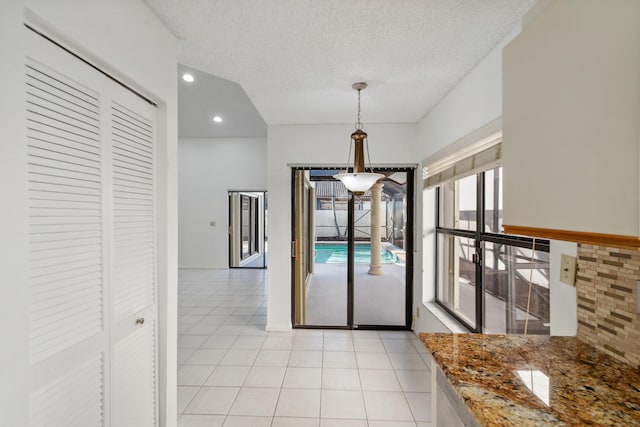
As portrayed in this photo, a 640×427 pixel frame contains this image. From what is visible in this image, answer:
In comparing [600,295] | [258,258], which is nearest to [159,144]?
[600,295]

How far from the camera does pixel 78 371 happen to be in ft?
3.92

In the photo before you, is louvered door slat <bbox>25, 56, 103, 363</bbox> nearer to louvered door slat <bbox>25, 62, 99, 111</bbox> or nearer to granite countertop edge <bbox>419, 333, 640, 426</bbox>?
louvered door slat <bbox>25, 62, 99, 111</bbox>

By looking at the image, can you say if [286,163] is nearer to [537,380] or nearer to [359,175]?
[359,175]

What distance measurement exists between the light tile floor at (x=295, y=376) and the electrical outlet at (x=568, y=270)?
4.48ft

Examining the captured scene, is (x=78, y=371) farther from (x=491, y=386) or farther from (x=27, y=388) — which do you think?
(x=491, y=386)

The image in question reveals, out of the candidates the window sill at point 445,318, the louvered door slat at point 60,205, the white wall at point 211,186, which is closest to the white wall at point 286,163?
the window sill at point 445,318

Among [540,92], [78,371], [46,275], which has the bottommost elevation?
[78,371]

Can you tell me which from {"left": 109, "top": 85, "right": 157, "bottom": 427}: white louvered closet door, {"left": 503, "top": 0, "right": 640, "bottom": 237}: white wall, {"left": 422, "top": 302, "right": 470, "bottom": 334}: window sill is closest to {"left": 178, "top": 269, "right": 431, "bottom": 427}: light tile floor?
{"left": 422, "top": 302, "right": 470, "bottom": 334}: window sill

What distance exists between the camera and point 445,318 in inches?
114

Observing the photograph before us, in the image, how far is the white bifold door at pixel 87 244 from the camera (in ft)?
3.39

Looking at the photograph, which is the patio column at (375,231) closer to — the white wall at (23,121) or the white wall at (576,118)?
the white wall at (23,121)

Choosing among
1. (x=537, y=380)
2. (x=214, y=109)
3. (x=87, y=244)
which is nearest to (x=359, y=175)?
(x=537, y=380)

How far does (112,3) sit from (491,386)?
2.06 metres

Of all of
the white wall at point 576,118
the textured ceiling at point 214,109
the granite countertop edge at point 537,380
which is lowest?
the granite countertop edge at point 537,380
